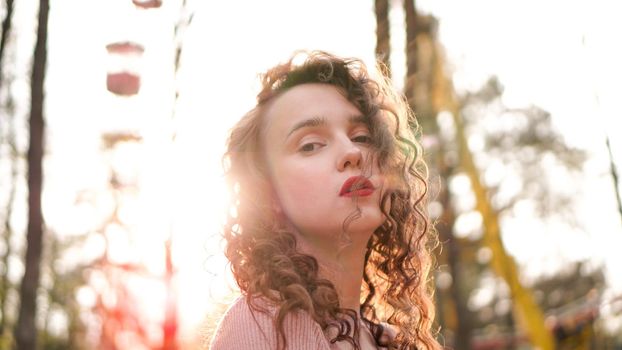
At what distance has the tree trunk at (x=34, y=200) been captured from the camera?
277 inches

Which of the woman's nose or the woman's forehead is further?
the woman's forehead

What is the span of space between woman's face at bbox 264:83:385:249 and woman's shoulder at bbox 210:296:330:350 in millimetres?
230

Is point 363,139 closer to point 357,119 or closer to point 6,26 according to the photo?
point 357,119

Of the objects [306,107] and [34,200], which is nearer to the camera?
[306,107]

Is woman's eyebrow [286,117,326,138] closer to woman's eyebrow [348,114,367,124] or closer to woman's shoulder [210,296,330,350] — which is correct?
woman's eyebrow [348,114,367,124]

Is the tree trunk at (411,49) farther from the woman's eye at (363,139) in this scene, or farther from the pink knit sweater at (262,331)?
the pink knit sweater at (262,331)

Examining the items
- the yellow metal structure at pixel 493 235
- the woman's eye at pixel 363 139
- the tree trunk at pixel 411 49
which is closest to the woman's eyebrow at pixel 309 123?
the woman's eye at pixel 363 139

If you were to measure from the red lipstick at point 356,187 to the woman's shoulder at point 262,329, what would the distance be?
0.94ft

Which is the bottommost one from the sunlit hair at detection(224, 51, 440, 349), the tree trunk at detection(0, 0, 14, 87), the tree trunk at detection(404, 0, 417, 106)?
the sunlit hair at detection(224, 51, 440, 349)

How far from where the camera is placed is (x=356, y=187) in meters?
1.80

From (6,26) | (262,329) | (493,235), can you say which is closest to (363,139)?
(262,329)

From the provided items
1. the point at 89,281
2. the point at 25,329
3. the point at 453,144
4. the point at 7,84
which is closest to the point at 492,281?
the point at 453,144

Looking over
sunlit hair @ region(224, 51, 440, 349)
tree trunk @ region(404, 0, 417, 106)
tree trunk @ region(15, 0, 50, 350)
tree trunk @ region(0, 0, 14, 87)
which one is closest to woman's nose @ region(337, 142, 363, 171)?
sunlit hair @ region(224, 51, 440, 349)

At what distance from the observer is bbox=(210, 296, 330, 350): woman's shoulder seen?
5.31ft
